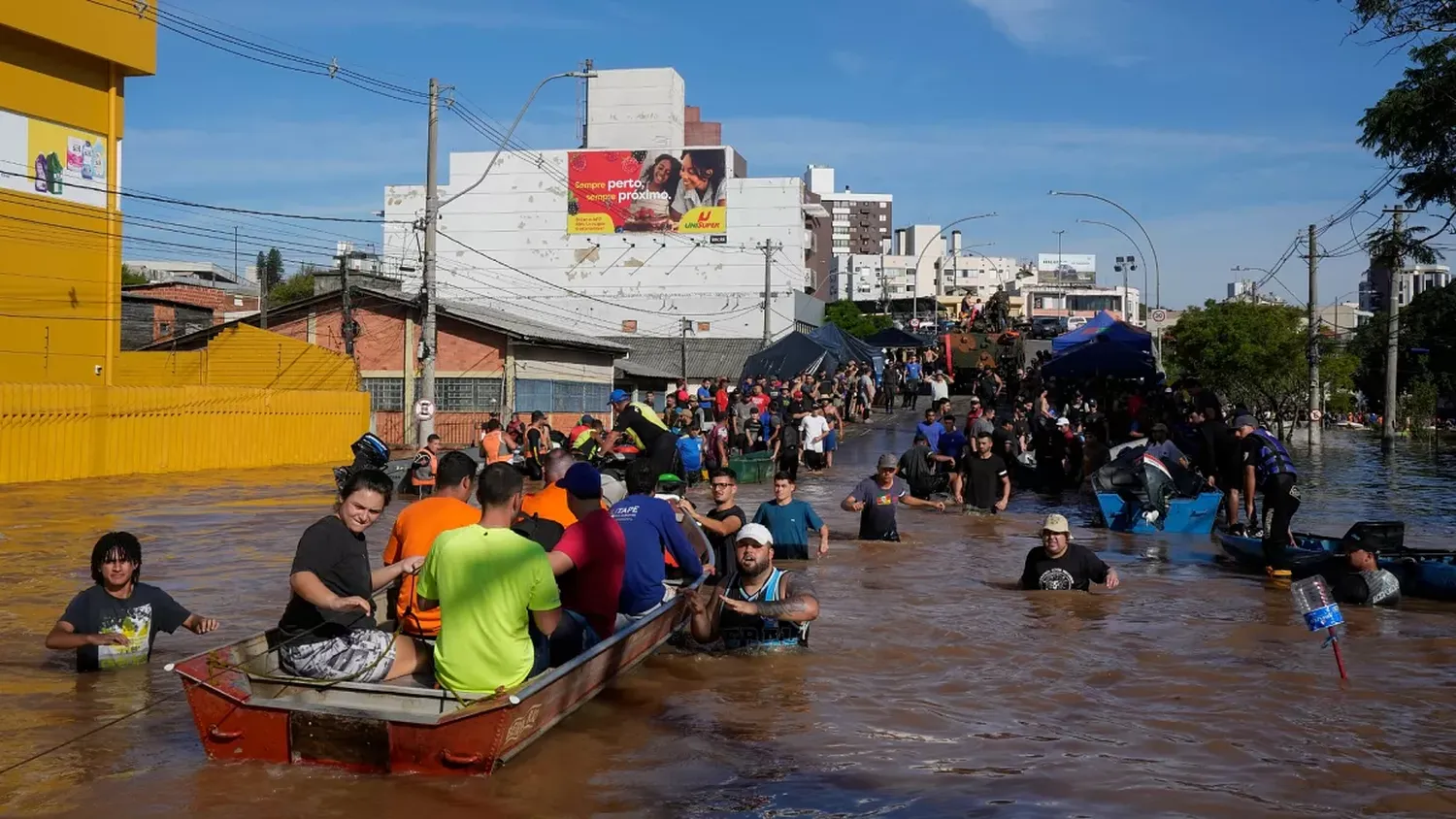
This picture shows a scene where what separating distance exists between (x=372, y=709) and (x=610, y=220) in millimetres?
75880

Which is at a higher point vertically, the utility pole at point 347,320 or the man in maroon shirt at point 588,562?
the utility pole at point 347,320

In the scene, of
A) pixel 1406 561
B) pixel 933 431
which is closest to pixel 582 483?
pixel 1406 561

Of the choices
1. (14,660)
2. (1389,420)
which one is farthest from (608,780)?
(1389,420)

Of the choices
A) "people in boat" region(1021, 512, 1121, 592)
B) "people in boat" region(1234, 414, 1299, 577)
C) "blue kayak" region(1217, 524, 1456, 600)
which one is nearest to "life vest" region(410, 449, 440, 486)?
"people in boat" region(1021, 512, 1121, 592)

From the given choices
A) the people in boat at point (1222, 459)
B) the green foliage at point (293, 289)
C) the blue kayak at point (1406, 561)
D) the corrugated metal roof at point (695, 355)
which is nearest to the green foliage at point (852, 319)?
the corrugated metal roof at point (695, 355)

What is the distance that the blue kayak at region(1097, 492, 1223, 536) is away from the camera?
760 inches

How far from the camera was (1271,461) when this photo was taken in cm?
1620

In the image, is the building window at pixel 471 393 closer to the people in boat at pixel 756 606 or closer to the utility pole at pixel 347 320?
the utility pole at pixel 347 320

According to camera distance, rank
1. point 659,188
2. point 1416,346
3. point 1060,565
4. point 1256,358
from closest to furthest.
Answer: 1. point 1060,565
2. point 1256,358
3. point 1416,346
4. point 659,188

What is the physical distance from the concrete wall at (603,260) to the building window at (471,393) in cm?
3654

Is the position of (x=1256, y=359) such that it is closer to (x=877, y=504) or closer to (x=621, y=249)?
(x=621, y=249)

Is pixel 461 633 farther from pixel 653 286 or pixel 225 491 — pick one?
pixel 653 286

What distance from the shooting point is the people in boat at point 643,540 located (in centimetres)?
987

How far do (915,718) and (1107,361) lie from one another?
76.1ft
